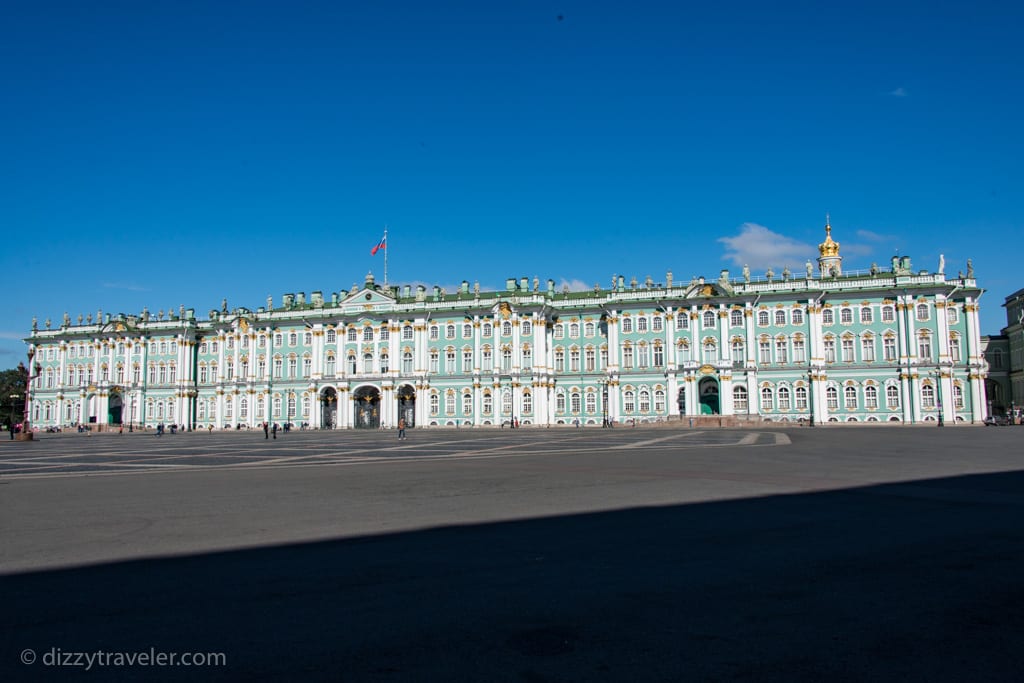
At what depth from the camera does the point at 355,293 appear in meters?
93.2

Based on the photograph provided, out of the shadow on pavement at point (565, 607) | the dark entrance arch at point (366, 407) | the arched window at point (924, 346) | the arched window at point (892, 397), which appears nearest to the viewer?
the shadow on pavement at point (565, 607)

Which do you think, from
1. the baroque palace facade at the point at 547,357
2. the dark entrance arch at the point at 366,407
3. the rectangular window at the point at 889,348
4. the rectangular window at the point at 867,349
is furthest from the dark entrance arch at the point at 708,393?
the dark entrance arch at the point at 366,407

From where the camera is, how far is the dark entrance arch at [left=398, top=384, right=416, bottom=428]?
90562mm

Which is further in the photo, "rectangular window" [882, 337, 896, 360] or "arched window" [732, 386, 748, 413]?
"arched window" [732, 386, 748, 413]

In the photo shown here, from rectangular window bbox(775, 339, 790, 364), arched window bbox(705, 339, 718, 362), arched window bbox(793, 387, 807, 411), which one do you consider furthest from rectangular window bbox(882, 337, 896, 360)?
arched window bbox(705, 339, 718, 362)

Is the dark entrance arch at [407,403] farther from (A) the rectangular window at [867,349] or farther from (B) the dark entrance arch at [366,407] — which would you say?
(A) the rectangular window at [867,349]

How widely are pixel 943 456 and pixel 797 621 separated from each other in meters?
24.9

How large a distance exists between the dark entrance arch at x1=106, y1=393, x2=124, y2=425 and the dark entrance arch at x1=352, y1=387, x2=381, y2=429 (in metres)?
35.0

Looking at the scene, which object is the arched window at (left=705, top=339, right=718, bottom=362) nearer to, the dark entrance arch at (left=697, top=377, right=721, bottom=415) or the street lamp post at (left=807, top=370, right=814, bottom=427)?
the dark entrance arch at (left=697, top=377, right=721, bottom=415)

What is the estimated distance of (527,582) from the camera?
8656 millimetres

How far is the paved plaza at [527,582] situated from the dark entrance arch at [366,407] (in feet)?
242

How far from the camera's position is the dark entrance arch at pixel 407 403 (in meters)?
90.6

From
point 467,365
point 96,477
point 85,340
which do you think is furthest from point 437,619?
point 85,340

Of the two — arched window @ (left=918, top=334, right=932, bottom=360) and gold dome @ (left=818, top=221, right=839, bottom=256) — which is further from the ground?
gold dome @ (left=818, top=221, right=839, bottom=256)
